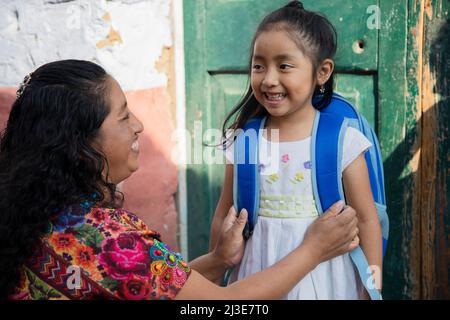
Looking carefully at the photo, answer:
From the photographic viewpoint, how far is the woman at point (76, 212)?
152cm

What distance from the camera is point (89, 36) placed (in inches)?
114

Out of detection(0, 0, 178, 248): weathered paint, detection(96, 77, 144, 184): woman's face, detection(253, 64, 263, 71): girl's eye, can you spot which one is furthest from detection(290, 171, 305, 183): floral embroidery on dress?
detection(0, 0, 178, 248): weathered paint

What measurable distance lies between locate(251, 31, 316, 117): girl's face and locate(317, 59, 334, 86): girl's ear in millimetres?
59

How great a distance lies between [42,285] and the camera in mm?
1521

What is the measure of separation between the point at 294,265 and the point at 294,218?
0.79 ft

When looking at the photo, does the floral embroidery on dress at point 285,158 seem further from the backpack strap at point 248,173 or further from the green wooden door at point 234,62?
the green wooden door at point 234,62

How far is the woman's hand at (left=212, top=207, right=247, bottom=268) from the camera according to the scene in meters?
2.00

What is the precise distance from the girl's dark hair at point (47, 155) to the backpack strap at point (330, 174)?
69 centimetres

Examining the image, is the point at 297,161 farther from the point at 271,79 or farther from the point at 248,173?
the point at 271,79

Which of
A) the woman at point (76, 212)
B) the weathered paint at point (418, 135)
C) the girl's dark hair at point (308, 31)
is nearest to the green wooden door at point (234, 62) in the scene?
the weathered paint at point (418, 135)

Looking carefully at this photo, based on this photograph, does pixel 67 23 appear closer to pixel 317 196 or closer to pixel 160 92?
pixel 160 92

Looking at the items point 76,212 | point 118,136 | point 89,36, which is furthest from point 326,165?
point 89,36
